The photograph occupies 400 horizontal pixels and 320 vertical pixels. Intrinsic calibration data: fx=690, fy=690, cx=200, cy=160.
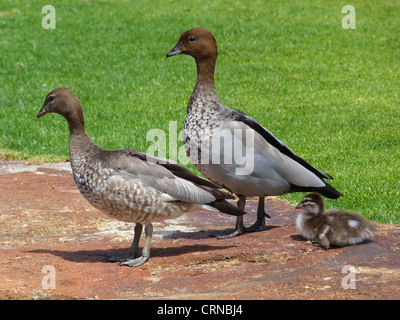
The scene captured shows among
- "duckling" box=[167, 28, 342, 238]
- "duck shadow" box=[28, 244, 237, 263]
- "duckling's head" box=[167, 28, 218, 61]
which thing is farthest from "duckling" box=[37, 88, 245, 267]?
"duckling's head" box=[167, 28, 218, 61]

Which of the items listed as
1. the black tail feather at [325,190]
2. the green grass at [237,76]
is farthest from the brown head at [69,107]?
the green grass at [237,76]

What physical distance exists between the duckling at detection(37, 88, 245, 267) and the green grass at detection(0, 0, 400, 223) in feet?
8.13

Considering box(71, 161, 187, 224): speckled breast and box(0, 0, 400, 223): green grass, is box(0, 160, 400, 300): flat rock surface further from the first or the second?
box(0, 0, 400, 223): green grass

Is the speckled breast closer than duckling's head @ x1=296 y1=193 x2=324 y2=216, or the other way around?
the speckled breast

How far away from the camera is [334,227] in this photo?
6047 mm

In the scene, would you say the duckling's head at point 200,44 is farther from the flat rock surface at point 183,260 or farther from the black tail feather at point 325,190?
the flat rock surface at point 183,260

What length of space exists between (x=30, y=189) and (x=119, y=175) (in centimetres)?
303

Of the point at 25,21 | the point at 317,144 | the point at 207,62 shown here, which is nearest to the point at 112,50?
the point at 25,21

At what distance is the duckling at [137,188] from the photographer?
Answer: 5.87 meters

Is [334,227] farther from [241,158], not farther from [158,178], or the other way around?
[158,178]

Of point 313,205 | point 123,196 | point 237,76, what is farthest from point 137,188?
point 237,76

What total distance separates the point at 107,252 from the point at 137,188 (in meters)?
0.96

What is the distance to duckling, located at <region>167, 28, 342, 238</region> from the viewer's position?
6590mm

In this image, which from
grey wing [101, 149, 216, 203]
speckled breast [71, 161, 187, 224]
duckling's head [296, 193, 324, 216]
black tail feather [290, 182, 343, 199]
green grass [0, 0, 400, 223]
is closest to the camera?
speckled breast [71, 161, 187, 224]
